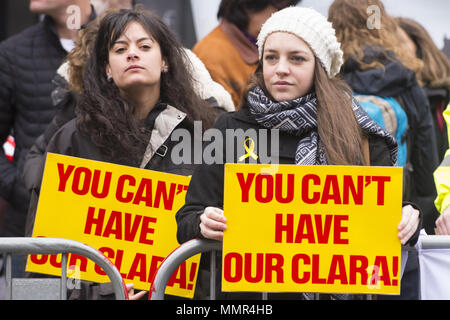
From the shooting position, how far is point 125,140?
4512mm

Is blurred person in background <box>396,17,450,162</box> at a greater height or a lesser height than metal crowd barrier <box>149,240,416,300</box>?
greater

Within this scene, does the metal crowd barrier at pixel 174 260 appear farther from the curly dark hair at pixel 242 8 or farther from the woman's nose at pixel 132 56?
the curly dark hair at pixel 242 8

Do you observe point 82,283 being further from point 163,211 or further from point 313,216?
point 313,216

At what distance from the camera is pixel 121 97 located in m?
4.71

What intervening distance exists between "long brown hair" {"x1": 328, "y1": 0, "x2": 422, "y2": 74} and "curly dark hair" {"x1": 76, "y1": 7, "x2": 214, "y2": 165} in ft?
3.58

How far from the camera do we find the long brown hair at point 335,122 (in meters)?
4.05

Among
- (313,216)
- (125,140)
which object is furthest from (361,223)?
(125,140)

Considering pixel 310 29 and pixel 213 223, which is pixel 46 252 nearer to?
pixel 213 223

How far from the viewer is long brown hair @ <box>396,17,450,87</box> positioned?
6328 millimetres

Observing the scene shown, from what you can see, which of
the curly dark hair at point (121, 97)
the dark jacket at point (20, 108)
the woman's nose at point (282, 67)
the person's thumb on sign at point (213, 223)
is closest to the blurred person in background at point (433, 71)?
the curly dark hair at point (121, 97)

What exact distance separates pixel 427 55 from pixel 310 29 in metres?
2.42

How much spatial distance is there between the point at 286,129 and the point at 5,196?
240cm

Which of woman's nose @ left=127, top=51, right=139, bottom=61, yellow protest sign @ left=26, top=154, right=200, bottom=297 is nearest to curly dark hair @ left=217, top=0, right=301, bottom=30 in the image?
woman's nose @ left=127, top=51, right=139, bottom=61

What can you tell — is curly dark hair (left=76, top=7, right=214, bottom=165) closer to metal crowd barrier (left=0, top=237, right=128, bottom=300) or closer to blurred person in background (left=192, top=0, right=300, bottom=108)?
metal crowd barrier (left=0, top=237, right=128, bottom=300)
